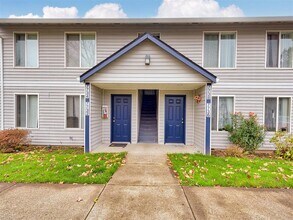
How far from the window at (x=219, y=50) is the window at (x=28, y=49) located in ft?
26.7

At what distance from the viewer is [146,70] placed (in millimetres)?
7027

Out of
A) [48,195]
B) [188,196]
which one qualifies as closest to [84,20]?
A: [48,195]

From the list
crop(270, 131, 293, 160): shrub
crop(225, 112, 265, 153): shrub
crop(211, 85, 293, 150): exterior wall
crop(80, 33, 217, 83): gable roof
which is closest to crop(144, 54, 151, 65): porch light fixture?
crop(80, 33, 217, 83): gable roof

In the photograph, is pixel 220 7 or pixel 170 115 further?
pixel 220 7

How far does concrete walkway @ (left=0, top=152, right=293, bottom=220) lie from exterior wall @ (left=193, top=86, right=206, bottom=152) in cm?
338

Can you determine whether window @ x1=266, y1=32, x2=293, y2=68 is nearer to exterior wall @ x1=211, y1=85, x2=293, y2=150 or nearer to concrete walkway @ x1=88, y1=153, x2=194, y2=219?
exterior wall @ x1=211, y1=85, x2=293, y2=150

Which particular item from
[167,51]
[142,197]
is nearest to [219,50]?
[167,51]

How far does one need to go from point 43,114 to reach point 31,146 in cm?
157

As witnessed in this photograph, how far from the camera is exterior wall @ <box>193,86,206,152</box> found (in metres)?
7.30

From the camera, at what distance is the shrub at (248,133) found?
7.62 m

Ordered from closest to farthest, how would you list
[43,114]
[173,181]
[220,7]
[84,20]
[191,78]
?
1. [173,181]
2. [191,78]
3. [84,20]
4. [43,114]
5. [220,7]

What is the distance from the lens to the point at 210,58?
8469 millimetres

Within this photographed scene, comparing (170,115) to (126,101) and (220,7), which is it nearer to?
(126,101)

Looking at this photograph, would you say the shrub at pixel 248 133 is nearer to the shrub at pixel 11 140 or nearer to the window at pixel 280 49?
the window at pixel 280 49
